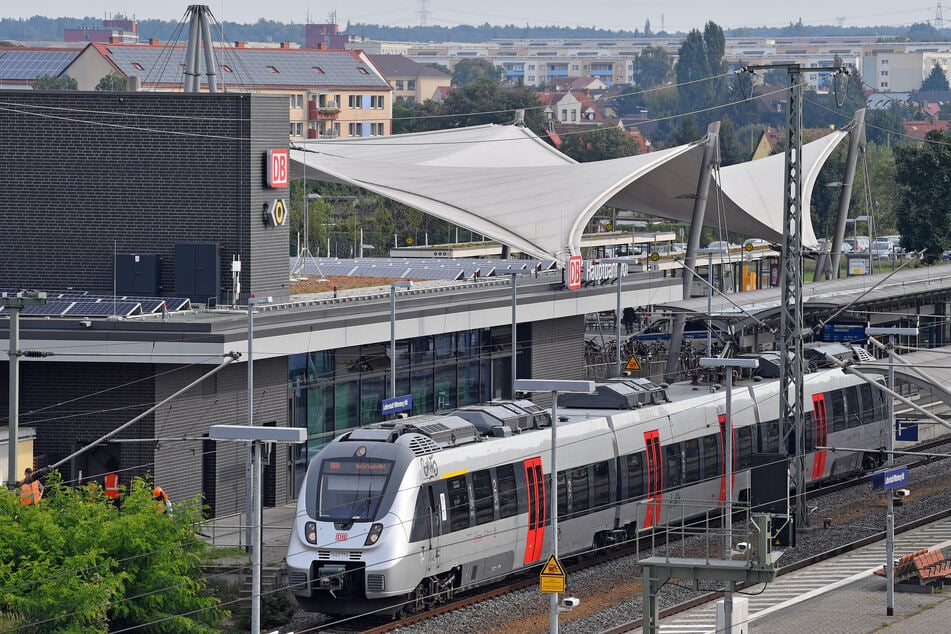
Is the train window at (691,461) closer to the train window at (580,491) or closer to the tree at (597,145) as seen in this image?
the train window at (580,491)

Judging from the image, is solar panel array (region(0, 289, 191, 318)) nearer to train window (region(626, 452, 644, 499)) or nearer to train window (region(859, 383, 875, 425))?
train window (region(626, 452, 644, 499))

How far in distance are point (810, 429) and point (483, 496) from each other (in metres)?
12.9

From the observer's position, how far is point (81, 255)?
41.1m

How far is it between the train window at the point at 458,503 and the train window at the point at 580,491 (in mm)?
3422

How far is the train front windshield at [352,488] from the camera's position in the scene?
26391 millimetres

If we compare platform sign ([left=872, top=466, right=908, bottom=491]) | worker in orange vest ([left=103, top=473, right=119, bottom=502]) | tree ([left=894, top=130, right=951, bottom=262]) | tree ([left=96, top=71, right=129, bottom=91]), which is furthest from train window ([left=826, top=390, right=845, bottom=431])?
tree ([left=96, top=71, right=129, bottom=91])

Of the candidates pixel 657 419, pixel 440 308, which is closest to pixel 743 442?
pixel 657 419

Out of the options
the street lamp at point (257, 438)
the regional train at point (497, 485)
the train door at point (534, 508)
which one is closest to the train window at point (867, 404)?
the regional train at point (497, 485)

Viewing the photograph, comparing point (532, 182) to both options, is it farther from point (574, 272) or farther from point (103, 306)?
point (103, 306)

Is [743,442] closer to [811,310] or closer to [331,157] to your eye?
[811,310]

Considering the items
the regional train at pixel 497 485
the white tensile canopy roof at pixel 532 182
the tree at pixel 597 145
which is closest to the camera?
the regional train at pixel 497 485

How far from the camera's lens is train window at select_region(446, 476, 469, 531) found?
90.3 ft

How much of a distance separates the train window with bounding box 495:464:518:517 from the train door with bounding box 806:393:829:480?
11849mm

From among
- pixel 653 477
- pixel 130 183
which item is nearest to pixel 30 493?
pixel 653 477
